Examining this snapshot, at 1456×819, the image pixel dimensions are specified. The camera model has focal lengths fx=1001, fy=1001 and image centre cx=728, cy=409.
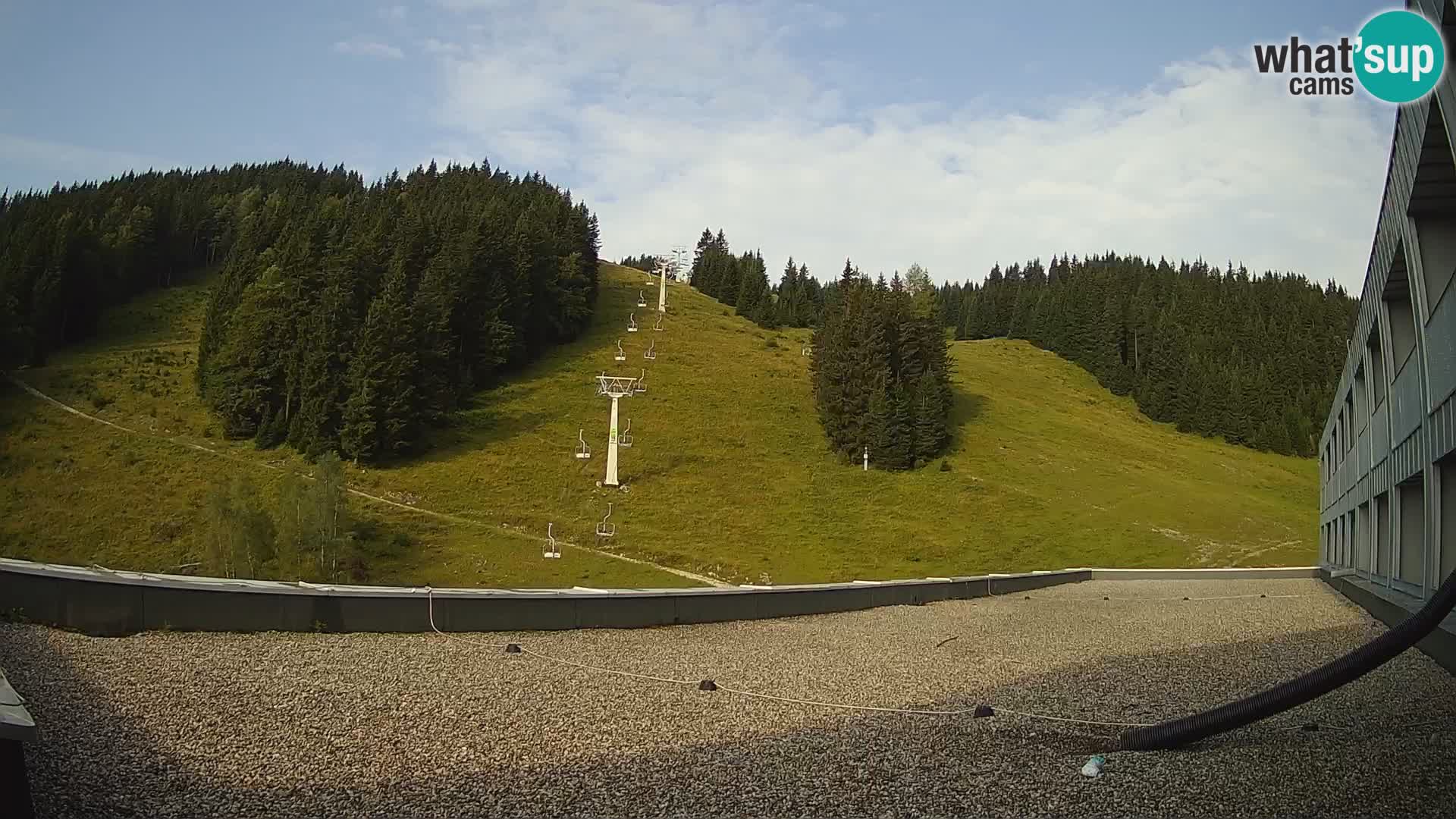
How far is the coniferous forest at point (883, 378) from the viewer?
6806 cm

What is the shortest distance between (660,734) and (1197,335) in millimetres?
137269

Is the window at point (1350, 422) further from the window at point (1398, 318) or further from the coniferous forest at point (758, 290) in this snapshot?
the coniferous forest at point (758, 290)

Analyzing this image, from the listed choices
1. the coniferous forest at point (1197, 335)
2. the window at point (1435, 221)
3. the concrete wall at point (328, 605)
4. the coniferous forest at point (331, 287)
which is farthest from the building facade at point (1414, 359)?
the coniferous forest at point (1197, 335)

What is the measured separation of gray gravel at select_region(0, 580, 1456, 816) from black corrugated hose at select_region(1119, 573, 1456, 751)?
0.81 ft

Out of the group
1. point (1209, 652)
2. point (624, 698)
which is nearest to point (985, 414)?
point (1209, 652)

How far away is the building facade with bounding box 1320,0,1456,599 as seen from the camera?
1227 cm

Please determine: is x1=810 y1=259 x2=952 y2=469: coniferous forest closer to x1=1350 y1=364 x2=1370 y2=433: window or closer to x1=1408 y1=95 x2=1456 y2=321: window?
x1=1350 y1=364 x2=1370 y2=433: window

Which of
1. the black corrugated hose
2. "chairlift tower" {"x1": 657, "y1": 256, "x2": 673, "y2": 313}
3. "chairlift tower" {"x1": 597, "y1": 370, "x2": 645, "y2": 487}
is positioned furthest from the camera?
"chairlift tower" {"x1": 657, "y1": 256, "x2": 673, "y2": 313}

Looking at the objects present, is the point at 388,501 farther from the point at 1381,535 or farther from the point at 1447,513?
the point at 1447,513

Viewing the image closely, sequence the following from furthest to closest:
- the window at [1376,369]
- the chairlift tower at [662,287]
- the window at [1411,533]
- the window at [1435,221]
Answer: the chairlift tower at [662,287] → the window at [1376,369] → the window at [1411,533] → the window at [1435,221]

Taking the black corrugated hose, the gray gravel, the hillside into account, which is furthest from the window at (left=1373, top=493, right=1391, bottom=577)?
the hillside

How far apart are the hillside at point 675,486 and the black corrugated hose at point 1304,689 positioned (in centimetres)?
3317

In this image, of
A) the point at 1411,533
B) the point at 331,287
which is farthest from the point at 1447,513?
the point at 331,287

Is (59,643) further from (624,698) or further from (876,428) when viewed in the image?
(876,428)
